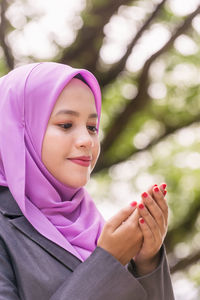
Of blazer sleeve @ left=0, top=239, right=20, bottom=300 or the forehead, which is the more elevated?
the forehead

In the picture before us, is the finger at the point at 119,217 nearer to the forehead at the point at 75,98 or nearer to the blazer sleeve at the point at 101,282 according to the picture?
the blazer sleeve at the point at 101,282

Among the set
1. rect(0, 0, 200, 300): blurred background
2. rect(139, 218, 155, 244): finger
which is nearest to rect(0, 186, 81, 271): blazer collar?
rect(139, 218, 155, 244): finger

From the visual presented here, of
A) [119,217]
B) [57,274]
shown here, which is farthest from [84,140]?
[57,274]

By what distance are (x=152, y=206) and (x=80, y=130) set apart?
0.32 m

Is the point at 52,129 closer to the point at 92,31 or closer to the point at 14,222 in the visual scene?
the point at 14,222

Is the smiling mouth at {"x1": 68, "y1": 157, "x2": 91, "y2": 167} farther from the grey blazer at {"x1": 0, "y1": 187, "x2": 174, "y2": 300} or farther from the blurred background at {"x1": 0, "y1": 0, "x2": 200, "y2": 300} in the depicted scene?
the blurred background at {"x1": 0, "y1": 0, "x2": 200, "y2": 300}

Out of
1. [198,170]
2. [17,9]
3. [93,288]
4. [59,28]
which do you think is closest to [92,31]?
[59,28]

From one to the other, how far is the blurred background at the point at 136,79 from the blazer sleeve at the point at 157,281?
2.85m

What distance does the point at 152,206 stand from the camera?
1.56 metres

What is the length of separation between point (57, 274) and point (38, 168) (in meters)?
0.33

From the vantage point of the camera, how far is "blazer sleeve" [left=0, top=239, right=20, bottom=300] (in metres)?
1.45

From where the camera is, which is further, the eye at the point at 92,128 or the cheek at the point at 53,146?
the eye at the point at 92,128

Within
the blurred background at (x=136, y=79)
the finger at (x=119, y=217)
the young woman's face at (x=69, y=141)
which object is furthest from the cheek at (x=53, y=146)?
the blurred background at (x=136, y=79)

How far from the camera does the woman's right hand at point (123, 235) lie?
5.01 feet
